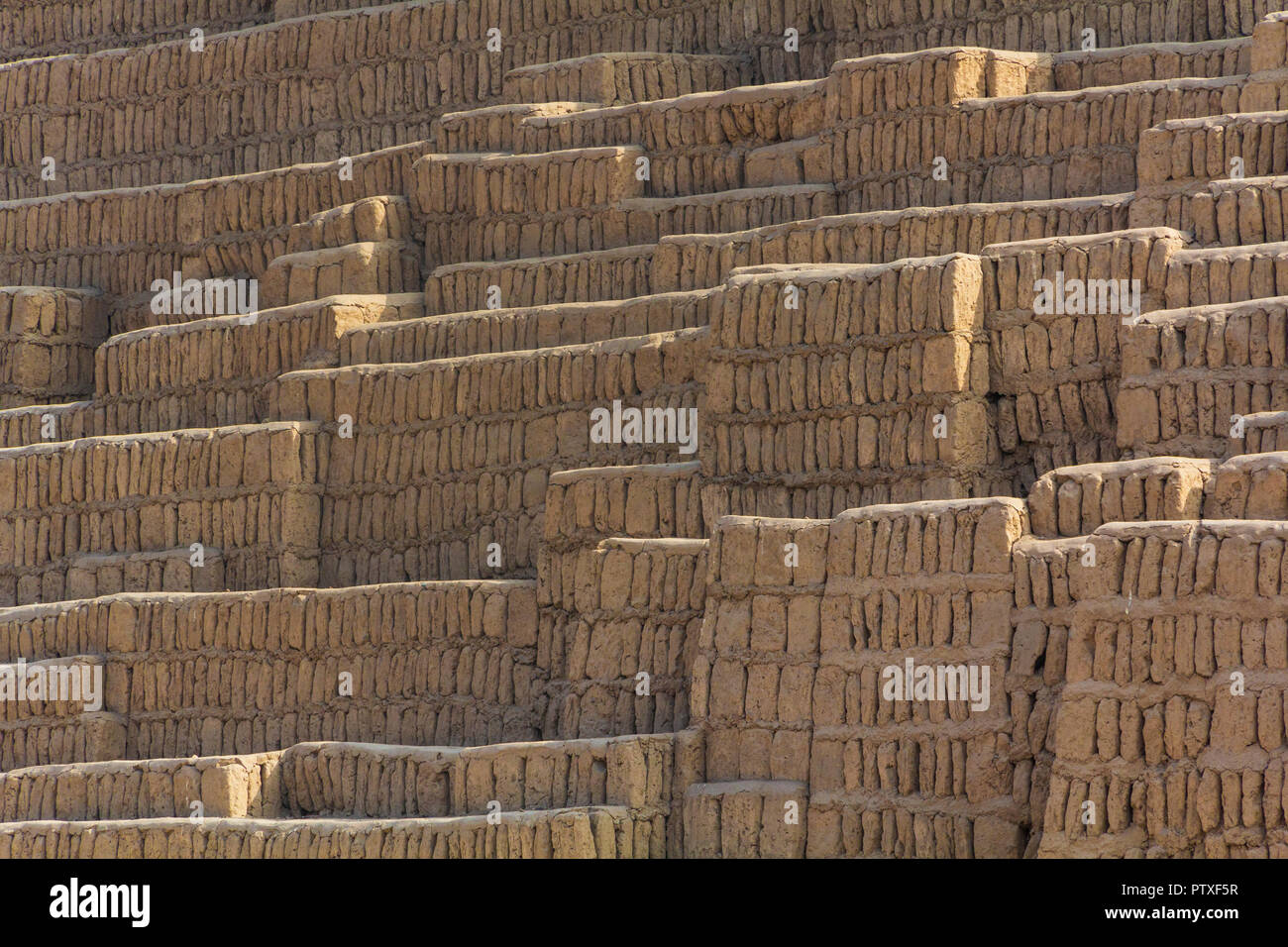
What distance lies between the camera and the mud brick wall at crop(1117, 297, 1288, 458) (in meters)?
14.4

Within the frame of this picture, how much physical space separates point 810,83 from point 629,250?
181 centimetres

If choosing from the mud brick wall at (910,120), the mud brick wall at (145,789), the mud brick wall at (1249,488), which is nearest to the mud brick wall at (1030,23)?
the mud brick wall at (910,120)

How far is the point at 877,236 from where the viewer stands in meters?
16.9

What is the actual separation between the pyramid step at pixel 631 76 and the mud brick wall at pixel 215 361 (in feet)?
7.30

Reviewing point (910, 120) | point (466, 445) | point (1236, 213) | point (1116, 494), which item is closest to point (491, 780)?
point (466, 445)

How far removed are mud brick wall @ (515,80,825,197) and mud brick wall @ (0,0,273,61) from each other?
571cm

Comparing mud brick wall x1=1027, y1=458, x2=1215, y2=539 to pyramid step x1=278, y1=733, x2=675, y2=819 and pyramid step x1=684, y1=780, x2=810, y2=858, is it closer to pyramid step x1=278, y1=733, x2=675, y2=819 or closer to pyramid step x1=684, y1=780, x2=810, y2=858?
pyramid step x1=684, y1=780, x2=810, y2=858

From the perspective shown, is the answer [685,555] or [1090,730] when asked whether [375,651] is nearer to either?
[685,555]

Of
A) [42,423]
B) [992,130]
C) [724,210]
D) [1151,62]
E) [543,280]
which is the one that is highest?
[1151,62]

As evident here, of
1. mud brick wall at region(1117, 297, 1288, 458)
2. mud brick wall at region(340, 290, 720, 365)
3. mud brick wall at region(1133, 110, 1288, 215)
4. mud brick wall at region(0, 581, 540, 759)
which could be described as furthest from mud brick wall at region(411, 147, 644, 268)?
mud brick wall at region(1117, 297, 1288, 458)

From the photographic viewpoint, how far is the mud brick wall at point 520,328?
57.1 ft

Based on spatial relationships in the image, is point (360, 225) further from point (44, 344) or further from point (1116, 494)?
point (1116, 494)

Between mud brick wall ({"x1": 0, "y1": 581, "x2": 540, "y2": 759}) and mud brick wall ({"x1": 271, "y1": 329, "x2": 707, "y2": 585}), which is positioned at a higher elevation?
mud brick wall ({"x1": 271, "y1": 329, "x2": 707, "y2": 585})

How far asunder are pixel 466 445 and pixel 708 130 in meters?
3.22
